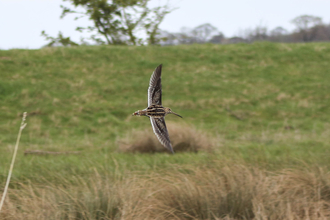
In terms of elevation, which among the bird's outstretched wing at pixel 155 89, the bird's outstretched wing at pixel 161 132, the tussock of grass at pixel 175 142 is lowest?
the tussock of grass at pixel 175 142

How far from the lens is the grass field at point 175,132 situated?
559cm

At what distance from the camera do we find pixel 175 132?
9.92 m

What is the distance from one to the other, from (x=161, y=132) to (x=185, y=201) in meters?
4.80

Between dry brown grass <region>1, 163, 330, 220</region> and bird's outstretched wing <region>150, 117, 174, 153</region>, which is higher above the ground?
bird's outstretched wing <region>150, 117, 174, 153</region>

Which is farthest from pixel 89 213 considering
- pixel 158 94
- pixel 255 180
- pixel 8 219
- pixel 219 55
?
pixel 219 55

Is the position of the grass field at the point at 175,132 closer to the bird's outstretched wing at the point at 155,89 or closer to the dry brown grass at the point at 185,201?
the dry brown grass at the point at 185,201

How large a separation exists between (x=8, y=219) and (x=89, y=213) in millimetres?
1117

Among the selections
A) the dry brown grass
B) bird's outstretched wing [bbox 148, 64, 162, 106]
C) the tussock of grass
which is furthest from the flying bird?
the tussock of grass

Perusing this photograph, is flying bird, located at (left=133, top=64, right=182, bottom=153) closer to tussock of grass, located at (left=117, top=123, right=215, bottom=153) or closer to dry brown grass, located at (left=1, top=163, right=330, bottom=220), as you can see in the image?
dry brown grass, located at (left=1, top=163, right=330, bottom=220)

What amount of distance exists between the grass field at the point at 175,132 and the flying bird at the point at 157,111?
3.36 metres

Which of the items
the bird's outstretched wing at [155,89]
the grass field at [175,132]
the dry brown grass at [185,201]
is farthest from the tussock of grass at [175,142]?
the bird's outstretched wing at [155,89]

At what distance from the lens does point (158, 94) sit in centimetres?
113

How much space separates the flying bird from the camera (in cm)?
106

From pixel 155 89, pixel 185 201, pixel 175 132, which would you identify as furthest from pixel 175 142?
pixel 155 89
